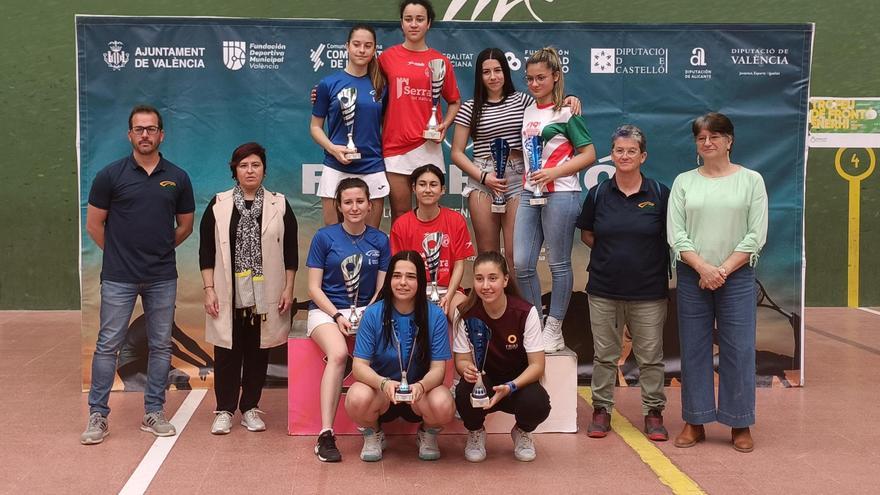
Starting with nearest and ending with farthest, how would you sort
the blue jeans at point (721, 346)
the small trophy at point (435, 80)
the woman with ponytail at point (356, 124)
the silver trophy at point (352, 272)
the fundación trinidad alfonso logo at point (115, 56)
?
the blue jeans at point (721, 346), the silver trophy at point (352, 272), the woman with ponytail at point (356, 124), the small trophy at point (435, 80), the fundación trinidad alfonso logo at point (115, 56)

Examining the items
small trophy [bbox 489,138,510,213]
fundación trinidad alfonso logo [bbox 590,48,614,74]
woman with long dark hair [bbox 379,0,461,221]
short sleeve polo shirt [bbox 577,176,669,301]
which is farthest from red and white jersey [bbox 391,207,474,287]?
fundación trinidad alfonso logo [bbox 590,48,614,74]

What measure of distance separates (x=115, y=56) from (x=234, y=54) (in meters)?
0.81

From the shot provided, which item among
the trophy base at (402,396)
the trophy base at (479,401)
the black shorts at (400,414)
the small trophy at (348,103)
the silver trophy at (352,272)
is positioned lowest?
the black shorts at (400,414)

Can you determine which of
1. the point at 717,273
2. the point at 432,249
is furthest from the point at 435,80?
the point at 717,273

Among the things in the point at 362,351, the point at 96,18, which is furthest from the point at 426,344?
the point at 96,18

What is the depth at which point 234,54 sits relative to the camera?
6.93 m

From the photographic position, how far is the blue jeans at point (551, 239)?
5.91m

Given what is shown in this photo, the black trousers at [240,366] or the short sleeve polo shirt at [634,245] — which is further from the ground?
the short sleeve polo shirt at [634,245]

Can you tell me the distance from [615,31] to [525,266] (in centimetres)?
208

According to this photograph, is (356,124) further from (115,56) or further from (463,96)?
(115,56)

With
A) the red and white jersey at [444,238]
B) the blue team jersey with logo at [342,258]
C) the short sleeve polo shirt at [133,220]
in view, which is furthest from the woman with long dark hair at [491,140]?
the short sleeve polo shirt at [133,220]

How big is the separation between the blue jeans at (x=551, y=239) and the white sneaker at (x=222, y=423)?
1.94 metres

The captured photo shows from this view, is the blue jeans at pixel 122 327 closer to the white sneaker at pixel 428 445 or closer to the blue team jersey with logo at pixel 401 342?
the blue team jersey with logo at pixel 401 342

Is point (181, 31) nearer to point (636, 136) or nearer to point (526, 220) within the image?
point (526, 220)
